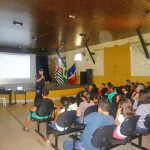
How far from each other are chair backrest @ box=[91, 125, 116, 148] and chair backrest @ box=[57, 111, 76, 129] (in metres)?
0.84

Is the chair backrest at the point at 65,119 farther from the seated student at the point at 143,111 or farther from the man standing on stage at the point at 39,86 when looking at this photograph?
the man standing on stage at the point at 39,86

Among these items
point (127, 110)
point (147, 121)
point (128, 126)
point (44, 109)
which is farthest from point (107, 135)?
point (44, 109)

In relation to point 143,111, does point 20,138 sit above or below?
below

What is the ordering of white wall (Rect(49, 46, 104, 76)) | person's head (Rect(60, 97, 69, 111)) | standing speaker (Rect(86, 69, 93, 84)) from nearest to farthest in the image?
person's head (Rect(60, 97, 69, 111)) < white wall (Rect(49, 46, 104, 76)) < standing speaker (Rect(86, 69, 93, 84))

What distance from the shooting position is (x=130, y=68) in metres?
9.09

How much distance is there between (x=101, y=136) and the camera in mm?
2137

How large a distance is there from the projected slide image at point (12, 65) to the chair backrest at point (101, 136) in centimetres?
1030

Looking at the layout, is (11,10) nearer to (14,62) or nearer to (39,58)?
(14,62)

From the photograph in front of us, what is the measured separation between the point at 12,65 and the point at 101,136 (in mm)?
10436

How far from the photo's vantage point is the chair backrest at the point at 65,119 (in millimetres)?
2857

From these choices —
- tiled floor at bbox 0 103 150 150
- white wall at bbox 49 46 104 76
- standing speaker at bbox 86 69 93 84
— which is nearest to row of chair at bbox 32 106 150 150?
tiled floor at bbox 0 103 150 150

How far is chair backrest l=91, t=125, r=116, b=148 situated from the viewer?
2084 mm

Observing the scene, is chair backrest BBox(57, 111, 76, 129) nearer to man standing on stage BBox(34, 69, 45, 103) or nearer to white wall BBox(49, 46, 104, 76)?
man standing on stage BBox(34, 69, 45, 103)

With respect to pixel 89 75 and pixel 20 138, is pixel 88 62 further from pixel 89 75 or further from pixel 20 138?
pixel 20 138
